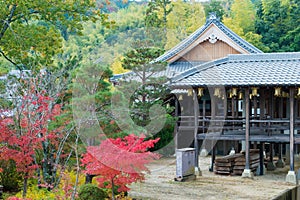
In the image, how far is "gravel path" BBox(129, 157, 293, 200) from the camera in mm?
11586

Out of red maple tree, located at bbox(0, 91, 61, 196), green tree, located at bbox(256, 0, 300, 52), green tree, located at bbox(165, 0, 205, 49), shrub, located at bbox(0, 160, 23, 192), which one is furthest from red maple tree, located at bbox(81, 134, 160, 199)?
green tree, located at bbox(256, 0, 300, 52)

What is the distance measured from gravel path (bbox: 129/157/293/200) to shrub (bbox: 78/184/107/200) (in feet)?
3.79

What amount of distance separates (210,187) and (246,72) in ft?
13.2

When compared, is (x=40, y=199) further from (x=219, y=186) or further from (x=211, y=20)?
(x=211, y=20)

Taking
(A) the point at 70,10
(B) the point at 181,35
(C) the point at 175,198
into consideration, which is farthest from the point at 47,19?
(B) the point at 181,35

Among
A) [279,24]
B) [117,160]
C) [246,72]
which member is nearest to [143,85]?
[246,72]

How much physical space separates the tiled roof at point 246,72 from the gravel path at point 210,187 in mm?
2957

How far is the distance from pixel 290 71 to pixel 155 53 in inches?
218

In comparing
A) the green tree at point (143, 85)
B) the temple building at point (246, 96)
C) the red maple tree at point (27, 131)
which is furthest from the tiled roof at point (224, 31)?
the red maple tree at point (27, 131)

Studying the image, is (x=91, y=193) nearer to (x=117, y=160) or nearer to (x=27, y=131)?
(x=117, y=160)

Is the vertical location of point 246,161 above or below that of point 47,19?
below

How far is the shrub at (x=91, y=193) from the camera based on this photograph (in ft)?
34.3

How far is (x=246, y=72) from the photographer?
47.4 ft

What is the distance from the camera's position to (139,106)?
55.5 ft
